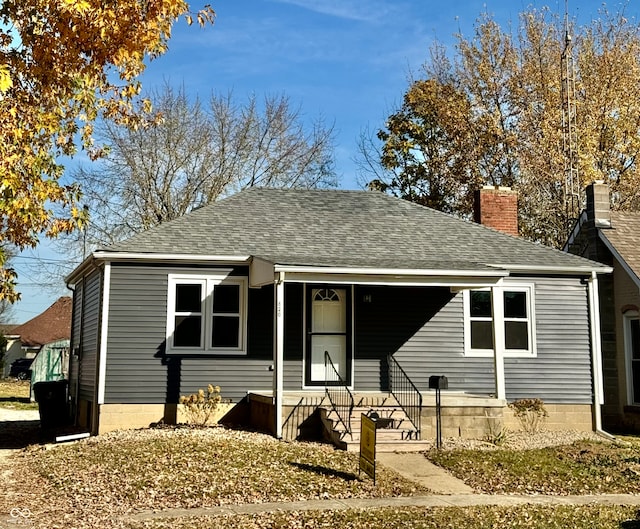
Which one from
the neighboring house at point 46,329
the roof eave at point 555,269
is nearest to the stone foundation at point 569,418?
the roof eave at point 555,269

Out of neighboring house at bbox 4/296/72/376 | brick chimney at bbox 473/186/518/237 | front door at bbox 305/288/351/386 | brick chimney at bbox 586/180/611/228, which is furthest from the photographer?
neighboring house at bbox 4/296/72/376

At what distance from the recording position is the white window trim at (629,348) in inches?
650

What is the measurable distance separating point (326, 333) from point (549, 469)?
5462mm

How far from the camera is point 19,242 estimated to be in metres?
11.0

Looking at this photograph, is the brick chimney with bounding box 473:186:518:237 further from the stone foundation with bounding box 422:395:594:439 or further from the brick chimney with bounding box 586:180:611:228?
the stone foundation with bounding box 422:395:594:439

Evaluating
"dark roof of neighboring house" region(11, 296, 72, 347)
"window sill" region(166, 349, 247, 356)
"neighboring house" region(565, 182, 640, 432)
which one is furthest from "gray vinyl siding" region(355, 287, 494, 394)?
"dark roof of neighboring house" region(11, 296, 72, 347)

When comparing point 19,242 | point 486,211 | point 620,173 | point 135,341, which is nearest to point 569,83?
point 620,173

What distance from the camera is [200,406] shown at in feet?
43.9

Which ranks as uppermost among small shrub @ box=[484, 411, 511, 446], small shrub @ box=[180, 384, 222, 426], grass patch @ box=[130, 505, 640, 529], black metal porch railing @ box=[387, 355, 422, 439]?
black metal porch railing @ box=[387, 355, 422, 439]

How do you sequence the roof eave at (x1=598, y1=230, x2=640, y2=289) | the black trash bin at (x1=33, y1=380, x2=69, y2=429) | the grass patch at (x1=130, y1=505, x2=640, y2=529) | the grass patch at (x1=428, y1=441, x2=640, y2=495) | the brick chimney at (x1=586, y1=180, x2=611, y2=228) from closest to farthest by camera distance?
the grass patch at (x1=130, y1=505, x2=640, y2=529)
the grass patch at (x1=428, y1=441, x2=640, y2=495)
the roof eave at (x1=598, y1=230, x2=640, y2=289)
the black trash bin at (x1=33, y1=380, x2=69, y2=429)
the brick chimney at (x1=586, y1=180, x2=611, y2=228)

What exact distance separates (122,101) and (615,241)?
39.5 feet

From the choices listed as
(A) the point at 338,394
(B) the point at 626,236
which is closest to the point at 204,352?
(A) the point at 338,394

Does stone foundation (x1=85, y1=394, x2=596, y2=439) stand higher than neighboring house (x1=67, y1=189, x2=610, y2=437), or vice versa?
neighboring house (x1=67, y1=189, x2=610, y2=437)

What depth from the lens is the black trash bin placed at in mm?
16078
